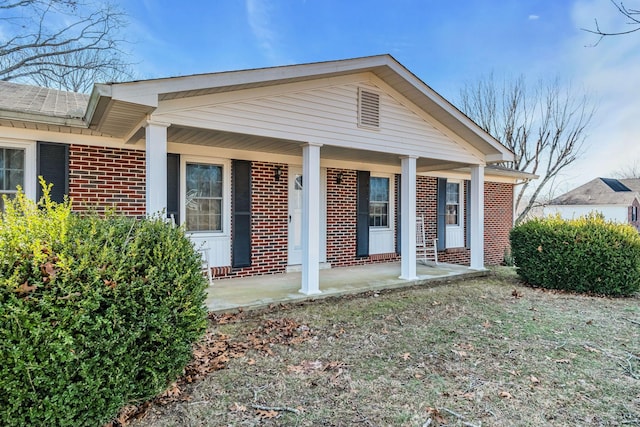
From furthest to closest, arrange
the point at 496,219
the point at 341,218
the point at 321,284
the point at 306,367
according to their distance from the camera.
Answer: the point at 496,219, the point at 341,218, the point at 321,284, the point at 306,367

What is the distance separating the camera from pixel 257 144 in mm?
6496

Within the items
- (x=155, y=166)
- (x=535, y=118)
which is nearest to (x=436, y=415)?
(x=155, y=166)

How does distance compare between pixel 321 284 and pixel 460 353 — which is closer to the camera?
pixel 460 353

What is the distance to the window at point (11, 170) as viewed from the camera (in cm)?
522

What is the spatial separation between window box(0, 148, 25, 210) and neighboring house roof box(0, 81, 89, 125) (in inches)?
26.0

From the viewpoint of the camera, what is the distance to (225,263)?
7086 millimetres

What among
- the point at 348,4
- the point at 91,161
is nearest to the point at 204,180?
the point at 91,161

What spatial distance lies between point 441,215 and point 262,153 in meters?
5.64

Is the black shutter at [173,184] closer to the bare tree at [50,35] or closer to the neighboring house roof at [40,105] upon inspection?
the neighboring house roof at [40,105]

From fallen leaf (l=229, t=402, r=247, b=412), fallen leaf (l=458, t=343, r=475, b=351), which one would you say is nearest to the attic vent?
fallen leaf (l=458, t=343, r=475, b=351)

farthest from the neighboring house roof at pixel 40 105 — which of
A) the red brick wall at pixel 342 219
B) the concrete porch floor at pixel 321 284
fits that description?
the red brick wall at pixel 342 219

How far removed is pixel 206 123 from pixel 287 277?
A: 3.53 meters

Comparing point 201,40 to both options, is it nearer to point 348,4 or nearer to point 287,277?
point 348,4

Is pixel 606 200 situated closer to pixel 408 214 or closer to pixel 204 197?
pixel 408 214
